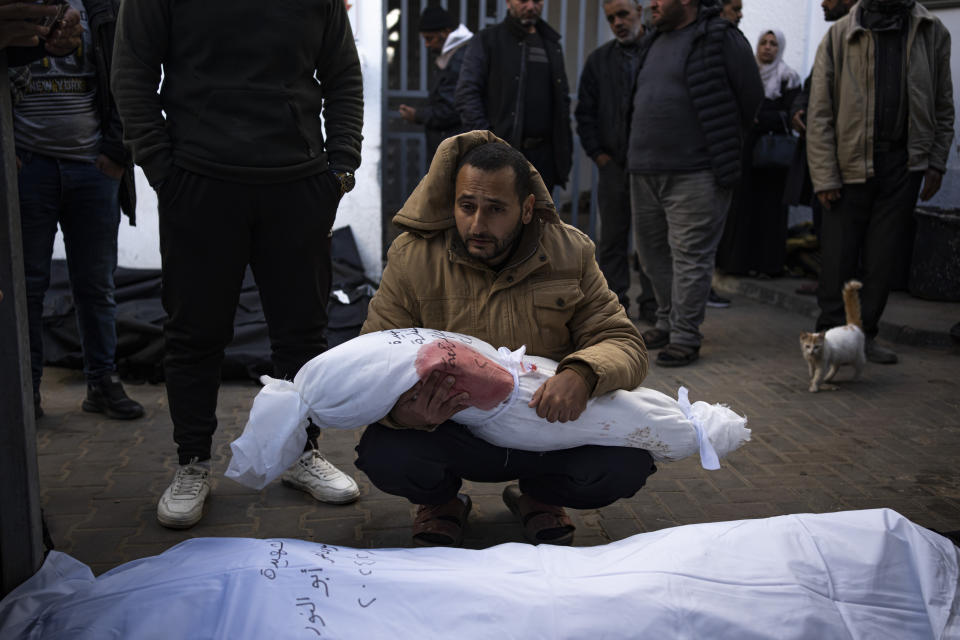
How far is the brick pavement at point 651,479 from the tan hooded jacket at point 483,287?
829 mm

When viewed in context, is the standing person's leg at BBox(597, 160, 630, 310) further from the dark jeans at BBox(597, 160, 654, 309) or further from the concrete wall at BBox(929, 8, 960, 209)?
the concrete wall at BBox(929, 8, 960, 209)

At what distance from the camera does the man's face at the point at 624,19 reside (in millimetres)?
6539

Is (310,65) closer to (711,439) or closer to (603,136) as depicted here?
(711,439)

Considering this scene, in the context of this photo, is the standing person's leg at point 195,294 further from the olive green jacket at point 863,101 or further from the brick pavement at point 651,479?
the olive green jacket at point 863,101

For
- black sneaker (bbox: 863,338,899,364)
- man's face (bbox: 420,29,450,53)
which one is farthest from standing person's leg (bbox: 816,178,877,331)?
man's face (bbox: 420,29,450,53)

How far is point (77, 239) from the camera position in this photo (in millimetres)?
4180

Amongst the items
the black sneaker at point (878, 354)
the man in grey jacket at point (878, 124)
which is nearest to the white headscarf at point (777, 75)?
the man in grey jacket at point (878, 124)

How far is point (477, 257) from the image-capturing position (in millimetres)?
2746

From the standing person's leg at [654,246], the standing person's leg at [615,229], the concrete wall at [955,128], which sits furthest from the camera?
the concrete wall at [955,128]

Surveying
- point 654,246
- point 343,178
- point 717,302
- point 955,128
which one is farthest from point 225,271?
point 955,128

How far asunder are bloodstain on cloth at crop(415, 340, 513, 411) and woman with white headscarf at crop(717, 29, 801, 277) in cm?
637

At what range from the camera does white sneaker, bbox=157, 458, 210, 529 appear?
319 cm

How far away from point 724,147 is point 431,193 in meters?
3.29

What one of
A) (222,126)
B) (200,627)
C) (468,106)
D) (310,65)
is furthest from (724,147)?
(200,627)
